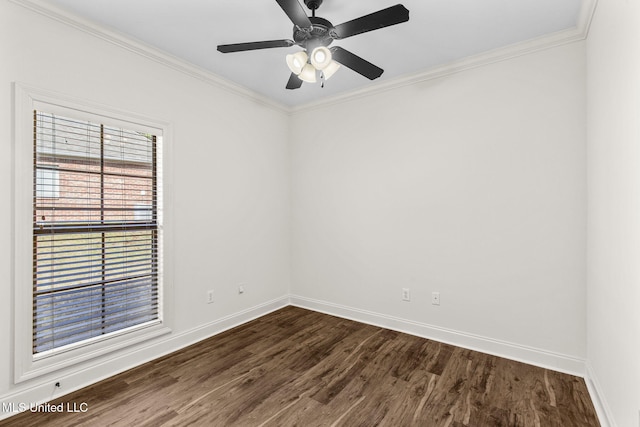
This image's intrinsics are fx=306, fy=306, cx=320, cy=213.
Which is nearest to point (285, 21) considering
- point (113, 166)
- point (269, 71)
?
point (269, 71)

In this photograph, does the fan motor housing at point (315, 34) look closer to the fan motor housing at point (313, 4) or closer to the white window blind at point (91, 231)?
the fan motor housing at point (313, 4)

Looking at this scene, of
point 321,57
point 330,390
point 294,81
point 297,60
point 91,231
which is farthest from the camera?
point 294,81

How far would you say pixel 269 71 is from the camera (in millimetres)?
3037

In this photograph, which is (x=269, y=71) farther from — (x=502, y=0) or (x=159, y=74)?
(x=502, y=0)

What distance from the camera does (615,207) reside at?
1638 millimetres

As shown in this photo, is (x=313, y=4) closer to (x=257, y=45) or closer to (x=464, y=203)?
(x=257, y=45)

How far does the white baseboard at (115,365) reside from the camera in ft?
6.36

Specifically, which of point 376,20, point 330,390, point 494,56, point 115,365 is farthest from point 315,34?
point 115,365

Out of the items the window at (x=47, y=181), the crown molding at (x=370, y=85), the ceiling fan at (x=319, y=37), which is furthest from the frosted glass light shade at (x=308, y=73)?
the window at (x=47, y=181)

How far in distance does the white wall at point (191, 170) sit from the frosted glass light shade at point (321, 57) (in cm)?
155

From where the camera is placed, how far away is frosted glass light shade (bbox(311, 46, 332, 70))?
1.91 metres

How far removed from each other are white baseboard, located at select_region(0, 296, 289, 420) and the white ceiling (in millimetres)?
2536

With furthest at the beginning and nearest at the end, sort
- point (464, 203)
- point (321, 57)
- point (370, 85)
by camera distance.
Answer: point (370, 85), point (464, 203), point (321, 57)

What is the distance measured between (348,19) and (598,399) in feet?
9.91
